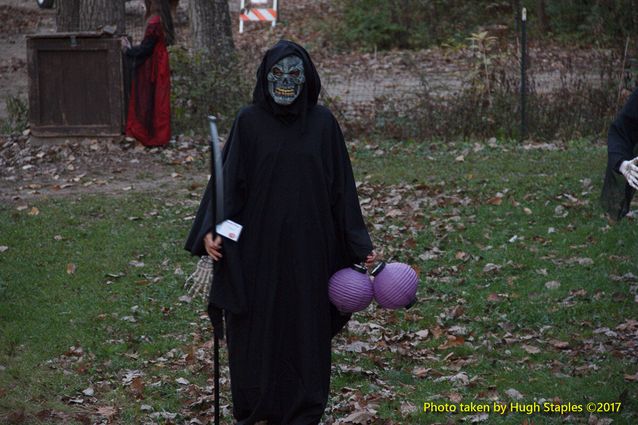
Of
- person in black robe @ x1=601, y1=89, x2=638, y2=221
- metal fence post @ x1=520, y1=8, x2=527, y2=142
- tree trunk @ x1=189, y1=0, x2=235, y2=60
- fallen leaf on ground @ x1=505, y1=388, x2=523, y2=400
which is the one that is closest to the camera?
person in black robe @ x1=601, y1=89, x2=638, y2=221

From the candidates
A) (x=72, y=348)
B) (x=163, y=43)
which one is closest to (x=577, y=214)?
(x=72, y=348)

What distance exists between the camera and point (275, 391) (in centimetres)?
592

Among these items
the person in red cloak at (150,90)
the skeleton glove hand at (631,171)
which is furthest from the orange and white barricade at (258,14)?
the skeleton glove hand at (631,171)

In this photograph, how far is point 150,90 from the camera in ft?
47.3

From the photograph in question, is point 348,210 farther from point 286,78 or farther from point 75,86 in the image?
point 75,86

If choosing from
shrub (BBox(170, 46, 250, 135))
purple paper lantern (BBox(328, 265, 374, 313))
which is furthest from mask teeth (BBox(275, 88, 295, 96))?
shrub (BBox(170, 46, 250, 135))

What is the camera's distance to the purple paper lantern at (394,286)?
5863 mm

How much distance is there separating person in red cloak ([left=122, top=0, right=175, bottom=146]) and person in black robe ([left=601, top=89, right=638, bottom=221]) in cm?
869

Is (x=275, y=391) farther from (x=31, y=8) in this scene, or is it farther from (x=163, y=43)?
(x=31, y=8)

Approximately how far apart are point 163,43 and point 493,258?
6663 millimetres

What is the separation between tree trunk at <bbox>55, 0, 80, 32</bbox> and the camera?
1595cm

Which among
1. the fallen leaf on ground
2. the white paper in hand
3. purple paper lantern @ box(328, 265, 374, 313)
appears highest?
the white paper in hand

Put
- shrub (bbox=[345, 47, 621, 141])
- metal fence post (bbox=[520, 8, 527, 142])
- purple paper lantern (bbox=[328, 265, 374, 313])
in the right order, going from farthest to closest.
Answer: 1. shrub (bbox=[345, 47, 621, 141])
2. metal fence post (bbox=[520, 8, 527, 142])
3. purple paper lantern (bbox=[328, 265, 374, 313])

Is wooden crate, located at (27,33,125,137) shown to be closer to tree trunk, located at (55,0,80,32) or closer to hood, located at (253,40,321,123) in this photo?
tree trunk, located at (55,0,80,32)
